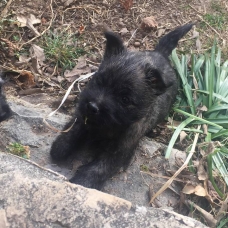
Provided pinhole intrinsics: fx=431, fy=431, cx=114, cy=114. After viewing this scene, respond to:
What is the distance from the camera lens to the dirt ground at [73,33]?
538 centimetres

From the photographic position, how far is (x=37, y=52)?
18.6 feet

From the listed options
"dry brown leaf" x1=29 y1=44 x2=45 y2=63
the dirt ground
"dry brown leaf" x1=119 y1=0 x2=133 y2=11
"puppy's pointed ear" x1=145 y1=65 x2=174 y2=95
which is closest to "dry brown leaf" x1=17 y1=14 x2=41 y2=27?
the dirt ground

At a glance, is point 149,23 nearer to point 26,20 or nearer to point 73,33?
point 73,33

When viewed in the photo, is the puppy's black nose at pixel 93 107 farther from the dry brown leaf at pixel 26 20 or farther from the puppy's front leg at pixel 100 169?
the dry brown leaf at pixel 26 20

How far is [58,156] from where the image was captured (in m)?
4.29

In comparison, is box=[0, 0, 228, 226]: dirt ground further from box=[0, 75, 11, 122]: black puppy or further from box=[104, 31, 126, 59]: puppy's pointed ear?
box=[104, 31, 126, 59]: puppy's pointed ear

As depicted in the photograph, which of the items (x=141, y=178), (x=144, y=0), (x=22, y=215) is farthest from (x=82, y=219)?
(x=144, y=0)

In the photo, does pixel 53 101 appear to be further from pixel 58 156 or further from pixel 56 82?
pixel 58 156

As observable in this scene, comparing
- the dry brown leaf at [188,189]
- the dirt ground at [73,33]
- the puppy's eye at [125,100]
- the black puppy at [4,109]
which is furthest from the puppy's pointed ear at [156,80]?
the black puppy at [4,109]

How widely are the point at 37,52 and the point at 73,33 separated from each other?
0.71 m

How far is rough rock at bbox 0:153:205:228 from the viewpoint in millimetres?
2703

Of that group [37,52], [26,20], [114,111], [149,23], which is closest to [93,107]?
[114,111]

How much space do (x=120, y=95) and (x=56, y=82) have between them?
1869 mm

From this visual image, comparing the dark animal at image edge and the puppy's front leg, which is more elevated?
the dark animal at image edge
